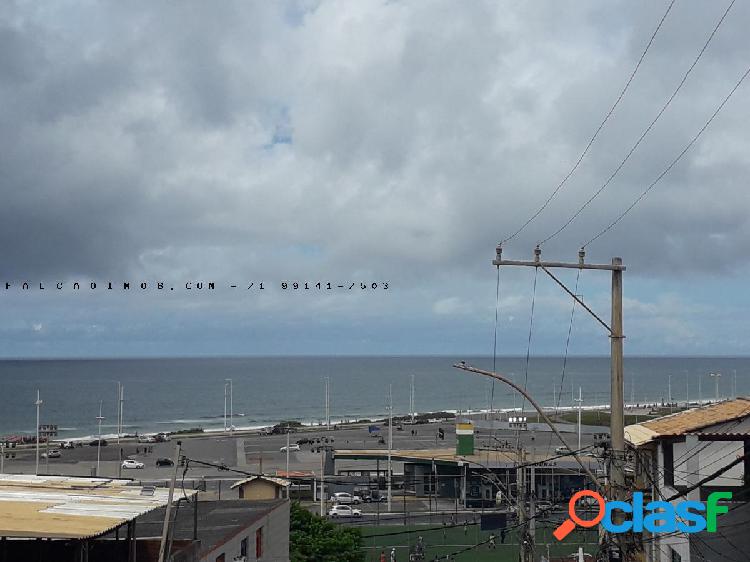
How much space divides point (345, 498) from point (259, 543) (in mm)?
36487

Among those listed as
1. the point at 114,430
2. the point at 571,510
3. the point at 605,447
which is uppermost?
the point at 605,447

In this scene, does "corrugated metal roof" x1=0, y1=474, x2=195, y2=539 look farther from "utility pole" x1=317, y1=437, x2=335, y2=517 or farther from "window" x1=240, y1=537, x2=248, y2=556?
"utility pole" x1=317, y1=437, x2=335, y2=517

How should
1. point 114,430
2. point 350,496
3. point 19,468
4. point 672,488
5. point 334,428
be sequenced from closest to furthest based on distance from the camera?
point 672,488 < point 350,496 < point 19,468 < point 334,428 < point 114,430

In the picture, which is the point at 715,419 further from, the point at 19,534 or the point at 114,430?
the point at 114,430

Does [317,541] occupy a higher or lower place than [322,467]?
higher

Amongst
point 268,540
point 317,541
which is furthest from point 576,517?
point 317,541

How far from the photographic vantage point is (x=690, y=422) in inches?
856

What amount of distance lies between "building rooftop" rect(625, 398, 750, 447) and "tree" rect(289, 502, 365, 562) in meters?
15.9

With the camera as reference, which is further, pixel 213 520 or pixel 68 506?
pixel 213 520

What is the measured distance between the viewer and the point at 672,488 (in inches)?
840

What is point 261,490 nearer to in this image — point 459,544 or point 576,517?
point 459,544

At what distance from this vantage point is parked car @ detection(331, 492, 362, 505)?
63.2 m

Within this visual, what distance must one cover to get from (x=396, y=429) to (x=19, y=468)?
216 feet

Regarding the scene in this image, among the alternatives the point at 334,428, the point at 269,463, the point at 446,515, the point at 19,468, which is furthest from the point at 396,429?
the point at 446,515
